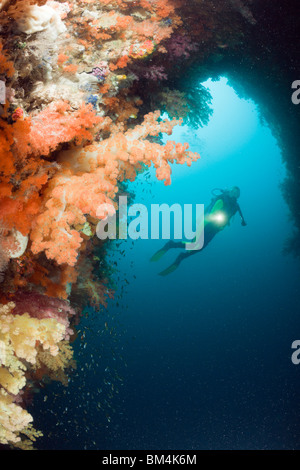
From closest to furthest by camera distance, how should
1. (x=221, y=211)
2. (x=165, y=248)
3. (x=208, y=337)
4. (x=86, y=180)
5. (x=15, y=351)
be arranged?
1. (x=15, y=351)
2. (x=86, y=180)
3. (x=165, y=248)
4. (x=221, y=211)
5. (x=208, y=337)

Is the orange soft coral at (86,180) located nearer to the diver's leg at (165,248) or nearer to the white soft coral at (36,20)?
the white soft coral at (36,20)

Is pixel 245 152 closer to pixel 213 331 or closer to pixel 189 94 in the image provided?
pixel 213 331

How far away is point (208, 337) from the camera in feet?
196

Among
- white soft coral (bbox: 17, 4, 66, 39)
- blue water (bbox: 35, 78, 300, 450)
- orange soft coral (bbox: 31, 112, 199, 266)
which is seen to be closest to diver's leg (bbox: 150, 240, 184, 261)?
blue water (bbox: 35, 78, 300, 450)

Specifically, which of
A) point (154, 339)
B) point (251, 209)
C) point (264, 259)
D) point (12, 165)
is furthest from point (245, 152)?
point (12, 165)

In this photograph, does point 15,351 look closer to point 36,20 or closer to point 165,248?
point 36,20

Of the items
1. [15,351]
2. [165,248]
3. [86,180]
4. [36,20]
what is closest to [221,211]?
[165,248]

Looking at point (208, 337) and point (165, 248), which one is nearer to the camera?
point (165, 248)

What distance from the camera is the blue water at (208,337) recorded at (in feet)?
100

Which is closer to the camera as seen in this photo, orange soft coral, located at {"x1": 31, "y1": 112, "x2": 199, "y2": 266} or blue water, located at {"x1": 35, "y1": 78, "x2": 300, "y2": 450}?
orange soft coral, located at {"x1": 31, "y1": 112, "x2": 199, "y2": 266}

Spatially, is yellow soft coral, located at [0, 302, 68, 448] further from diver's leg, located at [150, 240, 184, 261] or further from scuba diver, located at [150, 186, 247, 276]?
scuba diver, located at [150, 186, 247, 276]

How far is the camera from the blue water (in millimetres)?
30484

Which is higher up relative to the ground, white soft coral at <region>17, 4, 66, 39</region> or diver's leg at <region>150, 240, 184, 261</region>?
diver's leg at <region>150, 240, 184, 261</region>

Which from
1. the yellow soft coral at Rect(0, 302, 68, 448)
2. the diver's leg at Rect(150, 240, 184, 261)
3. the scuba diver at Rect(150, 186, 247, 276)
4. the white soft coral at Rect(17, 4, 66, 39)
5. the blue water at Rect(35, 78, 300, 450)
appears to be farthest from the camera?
the blue water at Rect(35, 78, 300, 450)
